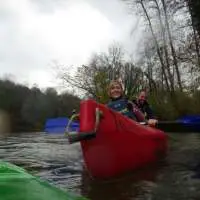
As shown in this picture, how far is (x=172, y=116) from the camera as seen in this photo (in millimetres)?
28469

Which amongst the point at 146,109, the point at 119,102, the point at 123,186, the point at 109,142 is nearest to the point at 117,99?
the point at 119,102

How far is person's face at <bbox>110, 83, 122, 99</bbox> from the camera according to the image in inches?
308

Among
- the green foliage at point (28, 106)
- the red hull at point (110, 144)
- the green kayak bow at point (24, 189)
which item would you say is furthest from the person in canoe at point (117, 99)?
the green foliage at point (28, 106)

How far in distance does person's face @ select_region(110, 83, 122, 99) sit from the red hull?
2.65 ft

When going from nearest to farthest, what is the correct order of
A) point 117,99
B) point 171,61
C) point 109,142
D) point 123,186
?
point 123,186 → point 109,142 → point 117,99 → point 171,61

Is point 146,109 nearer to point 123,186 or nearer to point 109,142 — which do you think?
point 109,142

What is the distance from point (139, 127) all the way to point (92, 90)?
37.8m

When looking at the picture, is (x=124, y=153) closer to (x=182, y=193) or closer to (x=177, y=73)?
(x=182, y=193)

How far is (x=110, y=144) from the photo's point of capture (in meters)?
6.64

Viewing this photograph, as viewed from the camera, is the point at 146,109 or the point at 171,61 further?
the point at 171,61

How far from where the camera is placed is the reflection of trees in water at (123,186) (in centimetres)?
542

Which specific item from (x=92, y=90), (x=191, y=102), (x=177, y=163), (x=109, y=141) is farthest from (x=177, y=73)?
(x=109, y=141)

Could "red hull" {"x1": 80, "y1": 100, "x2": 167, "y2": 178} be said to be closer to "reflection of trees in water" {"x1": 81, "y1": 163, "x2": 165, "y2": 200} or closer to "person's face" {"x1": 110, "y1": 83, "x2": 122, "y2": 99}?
"reflection of trees in water" {"x1": 81, "y1": 163, "x2": 165, "y2": 200}

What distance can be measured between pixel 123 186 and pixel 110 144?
2.65 ft
